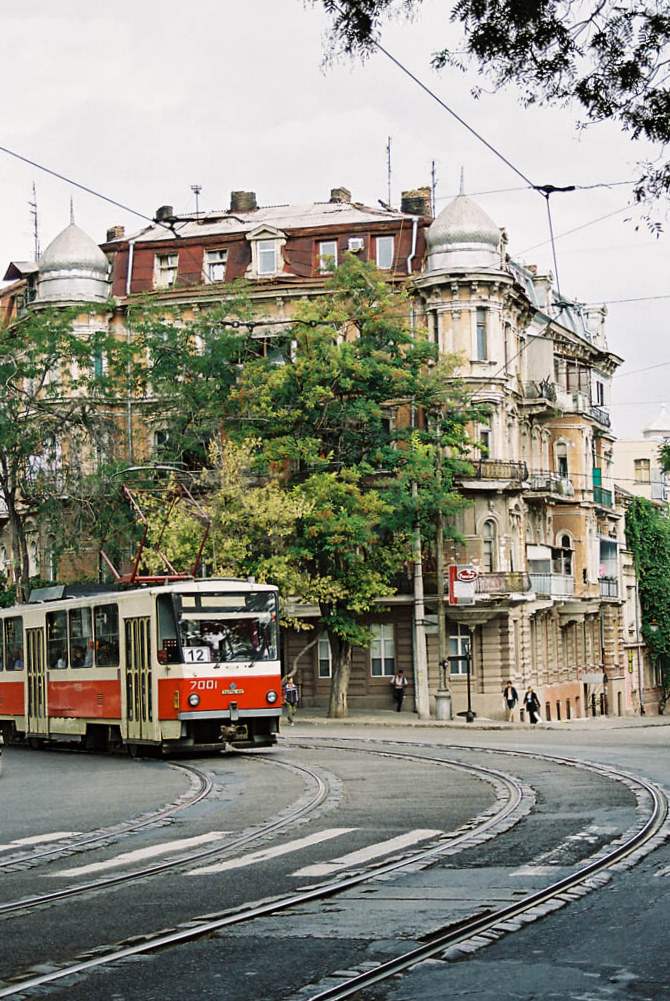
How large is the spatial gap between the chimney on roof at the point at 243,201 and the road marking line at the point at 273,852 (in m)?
52.2

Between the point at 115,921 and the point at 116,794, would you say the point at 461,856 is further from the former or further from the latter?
the point at 116,794

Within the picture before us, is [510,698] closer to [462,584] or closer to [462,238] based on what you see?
[462,584]

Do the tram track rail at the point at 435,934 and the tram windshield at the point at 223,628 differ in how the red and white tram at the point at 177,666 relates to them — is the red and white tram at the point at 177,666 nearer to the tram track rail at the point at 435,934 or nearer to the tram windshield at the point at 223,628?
the tram windshield at the point at 223,628

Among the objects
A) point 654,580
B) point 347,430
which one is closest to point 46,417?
point 347,430

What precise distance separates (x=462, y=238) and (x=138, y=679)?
30496mm

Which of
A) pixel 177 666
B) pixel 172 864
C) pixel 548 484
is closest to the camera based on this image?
pixel 172 864

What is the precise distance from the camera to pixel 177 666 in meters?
28.3

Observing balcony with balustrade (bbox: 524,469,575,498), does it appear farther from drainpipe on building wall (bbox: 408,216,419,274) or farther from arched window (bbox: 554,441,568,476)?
drainpipe on building wall (bbox: 408,216,419,274)

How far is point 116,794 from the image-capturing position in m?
22.0

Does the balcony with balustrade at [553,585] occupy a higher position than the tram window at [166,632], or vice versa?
the balcony with balustrade at [553,585]

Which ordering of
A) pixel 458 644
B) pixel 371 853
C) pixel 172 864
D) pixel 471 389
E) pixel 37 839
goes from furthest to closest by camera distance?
pixel 471 389
pixel 458 644
pixel 37 839
pixel 371 853
pixel 172 864

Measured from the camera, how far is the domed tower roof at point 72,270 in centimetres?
6019

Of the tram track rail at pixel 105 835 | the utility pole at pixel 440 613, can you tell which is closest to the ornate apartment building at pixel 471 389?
the utility pole at pixel 440 613

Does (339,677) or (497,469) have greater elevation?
(497,469)
